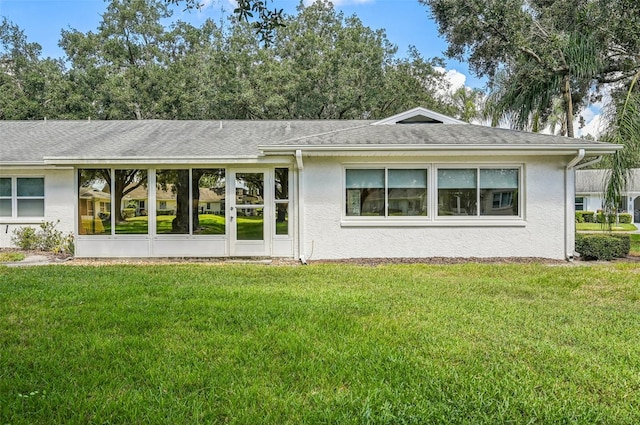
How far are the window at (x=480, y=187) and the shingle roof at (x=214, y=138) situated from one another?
789mm

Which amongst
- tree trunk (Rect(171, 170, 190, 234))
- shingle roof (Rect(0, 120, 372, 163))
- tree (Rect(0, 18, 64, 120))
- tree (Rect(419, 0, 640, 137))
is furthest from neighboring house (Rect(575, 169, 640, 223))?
tree (Rect(0, 18, 64, 120))

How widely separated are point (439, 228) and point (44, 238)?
35.2ft

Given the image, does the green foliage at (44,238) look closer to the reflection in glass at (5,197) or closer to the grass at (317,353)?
the reflection in glass at (5,197)

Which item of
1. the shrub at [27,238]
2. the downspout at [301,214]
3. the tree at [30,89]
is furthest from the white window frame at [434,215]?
the tree at [30,89]

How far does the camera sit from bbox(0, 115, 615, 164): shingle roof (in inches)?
381

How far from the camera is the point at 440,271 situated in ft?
27.1

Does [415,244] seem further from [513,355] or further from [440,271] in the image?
[513,355]

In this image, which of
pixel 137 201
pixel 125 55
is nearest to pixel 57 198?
pixel 137 201

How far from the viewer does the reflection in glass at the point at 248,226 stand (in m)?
10.2

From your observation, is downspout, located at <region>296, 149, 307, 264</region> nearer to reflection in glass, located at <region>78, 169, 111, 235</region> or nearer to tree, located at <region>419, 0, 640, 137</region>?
reflection in glass, located at <region>78, 169, 111, 235</region>

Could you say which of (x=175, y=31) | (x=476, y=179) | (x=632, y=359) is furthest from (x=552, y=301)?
(x=175, y=31)

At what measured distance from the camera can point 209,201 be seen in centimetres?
1025

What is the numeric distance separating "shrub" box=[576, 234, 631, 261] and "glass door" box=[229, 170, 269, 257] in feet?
25.7

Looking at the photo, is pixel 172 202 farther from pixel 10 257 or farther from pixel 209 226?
pixel 10 257
